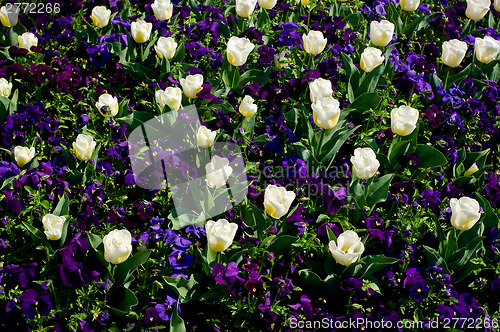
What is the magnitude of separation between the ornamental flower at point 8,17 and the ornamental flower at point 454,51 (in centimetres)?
310

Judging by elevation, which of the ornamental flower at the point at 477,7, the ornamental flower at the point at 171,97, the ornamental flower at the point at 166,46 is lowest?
the ornamental flower at the point at 171,97

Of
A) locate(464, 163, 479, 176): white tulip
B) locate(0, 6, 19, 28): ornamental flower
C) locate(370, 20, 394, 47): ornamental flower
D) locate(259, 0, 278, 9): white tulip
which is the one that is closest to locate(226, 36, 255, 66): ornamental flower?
locate(259, 0, 278, 9): white tulip

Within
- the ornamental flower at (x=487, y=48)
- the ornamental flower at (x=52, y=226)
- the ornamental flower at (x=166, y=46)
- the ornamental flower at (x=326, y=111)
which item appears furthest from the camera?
the ornamental flower at (x=487, y=48)

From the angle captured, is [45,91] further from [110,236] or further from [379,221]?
[379,221]

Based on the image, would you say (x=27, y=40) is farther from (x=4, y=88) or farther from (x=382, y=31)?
(x=382, y=31)

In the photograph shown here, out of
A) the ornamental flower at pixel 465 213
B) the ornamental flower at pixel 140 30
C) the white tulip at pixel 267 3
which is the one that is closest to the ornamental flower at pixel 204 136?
the ornamental flower at pixel 140 30

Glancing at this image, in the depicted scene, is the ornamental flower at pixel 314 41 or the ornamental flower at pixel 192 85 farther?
the ornamental flower at pixel 314 41

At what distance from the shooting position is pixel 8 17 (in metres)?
4.00

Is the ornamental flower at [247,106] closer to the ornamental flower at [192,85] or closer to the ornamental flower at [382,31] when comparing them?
the ornamental flower at [192,85]

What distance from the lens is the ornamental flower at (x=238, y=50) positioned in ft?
11.4

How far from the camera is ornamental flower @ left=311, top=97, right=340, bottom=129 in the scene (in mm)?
2936

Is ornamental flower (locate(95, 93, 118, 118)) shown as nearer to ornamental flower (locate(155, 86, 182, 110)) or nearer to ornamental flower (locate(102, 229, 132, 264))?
ornamental flower (locate(155, 86, 182, 110))

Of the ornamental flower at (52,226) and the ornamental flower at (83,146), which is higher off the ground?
the ornamental flower at (83,146)

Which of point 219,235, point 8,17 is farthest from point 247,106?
point 8,17
